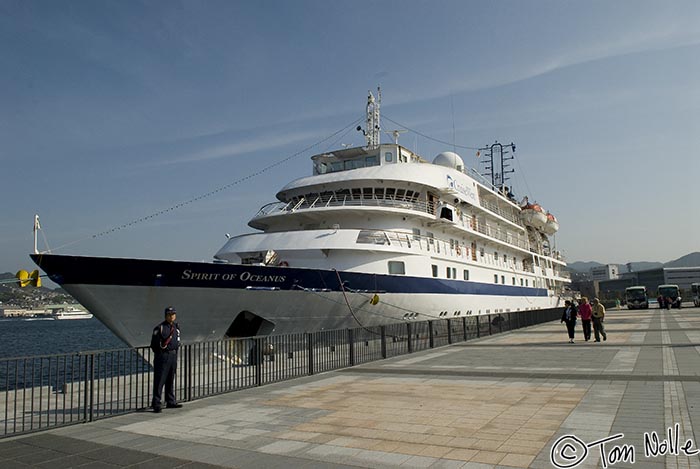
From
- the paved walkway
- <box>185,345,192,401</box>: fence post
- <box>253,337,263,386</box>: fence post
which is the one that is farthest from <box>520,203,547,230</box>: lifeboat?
<box>185,345,192,401</box>: fence post

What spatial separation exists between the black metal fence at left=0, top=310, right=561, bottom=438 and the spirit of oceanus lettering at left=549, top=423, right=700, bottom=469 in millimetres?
6242

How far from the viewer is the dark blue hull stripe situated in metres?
13.8

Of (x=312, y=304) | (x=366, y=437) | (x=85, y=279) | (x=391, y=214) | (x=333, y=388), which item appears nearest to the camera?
(x=366, y=437)

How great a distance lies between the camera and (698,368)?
11.3 metres

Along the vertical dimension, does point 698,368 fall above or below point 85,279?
below

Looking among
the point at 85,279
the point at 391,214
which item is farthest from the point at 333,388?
the point at 391,214

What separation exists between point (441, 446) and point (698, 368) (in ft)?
26.8

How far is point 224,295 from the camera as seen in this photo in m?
15.9

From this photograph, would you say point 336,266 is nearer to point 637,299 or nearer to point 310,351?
point 310,351

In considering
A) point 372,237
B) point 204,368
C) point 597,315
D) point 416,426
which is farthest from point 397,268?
point 416,426

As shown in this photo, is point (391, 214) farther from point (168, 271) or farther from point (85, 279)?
point (85, 279)

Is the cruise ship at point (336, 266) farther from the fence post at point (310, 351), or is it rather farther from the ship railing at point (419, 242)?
the fence post at point (310, 351)

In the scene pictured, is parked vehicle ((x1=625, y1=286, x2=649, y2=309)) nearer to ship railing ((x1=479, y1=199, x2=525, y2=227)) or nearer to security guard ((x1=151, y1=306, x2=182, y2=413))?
ship railing ((x1=479, y1=199, x2=525, y2=227))

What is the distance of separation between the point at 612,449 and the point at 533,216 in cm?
3981
